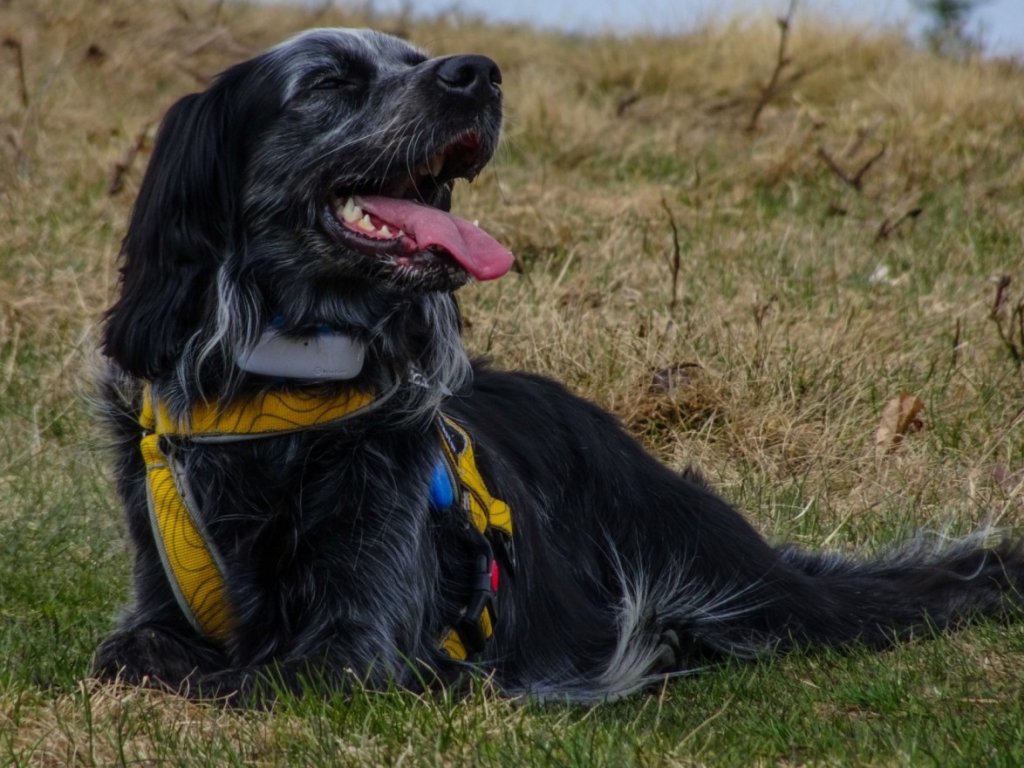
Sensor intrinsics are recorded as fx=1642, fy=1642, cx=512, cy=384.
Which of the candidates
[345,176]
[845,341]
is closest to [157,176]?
[345,176]

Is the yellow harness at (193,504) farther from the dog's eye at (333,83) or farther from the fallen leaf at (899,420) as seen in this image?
the fallen leaf at (899,420)

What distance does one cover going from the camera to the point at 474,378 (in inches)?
167

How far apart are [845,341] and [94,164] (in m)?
4.41

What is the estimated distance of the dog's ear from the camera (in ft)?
11.7

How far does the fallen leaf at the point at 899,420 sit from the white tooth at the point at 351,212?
2.60m

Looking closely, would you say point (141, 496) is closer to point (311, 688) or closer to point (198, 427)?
point (198, 427)

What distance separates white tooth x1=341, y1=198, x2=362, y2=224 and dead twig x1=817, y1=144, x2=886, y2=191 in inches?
213

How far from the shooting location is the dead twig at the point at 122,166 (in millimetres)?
8078

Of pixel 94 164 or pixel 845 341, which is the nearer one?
pixel 845 341

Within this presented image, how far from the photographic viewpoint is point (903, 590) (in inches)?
170

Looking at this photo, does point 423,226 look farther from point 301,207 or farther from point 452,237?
point 301,207

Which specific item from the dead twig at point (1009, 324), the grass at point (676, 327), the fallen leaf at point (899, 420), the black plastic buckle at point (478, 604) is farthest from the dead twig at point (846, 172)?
the black plastic buckle at point (478, 604)

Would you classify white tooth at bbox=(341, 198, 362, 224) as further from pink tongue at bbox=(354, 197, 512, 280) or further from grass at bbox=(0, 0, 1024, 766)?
grass at bbox=(0, 0, 1024, 766)

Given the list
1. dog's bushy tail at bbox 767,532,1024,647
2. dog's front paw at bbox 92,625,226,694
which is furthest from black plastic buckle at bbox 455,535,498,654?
dog's bushy tail at bbox 767,532,1024,647
